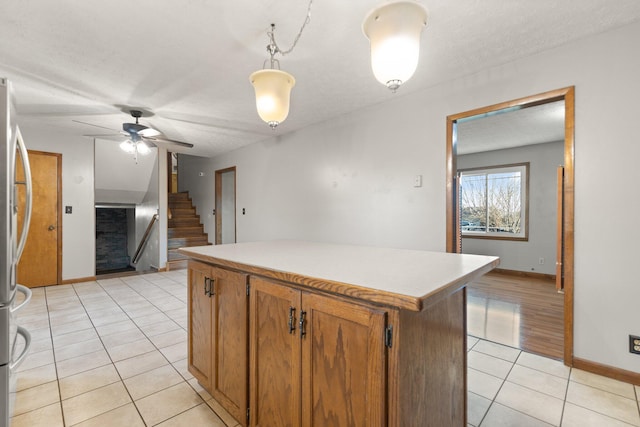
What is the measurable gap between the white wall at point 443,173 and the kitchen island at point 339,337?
1382mm

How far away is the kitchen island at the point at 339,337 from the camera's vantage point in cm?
91

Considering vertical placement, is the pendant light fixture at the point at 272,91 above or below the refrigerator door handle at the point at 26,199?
above

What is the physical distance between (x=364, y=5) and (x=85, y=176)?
16.4ft

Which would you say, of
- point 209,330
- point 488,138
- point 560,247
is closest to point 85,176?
point 209,330

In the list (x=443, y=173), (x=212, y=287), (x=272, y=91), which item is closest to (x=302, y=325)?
(x=212, y=287)

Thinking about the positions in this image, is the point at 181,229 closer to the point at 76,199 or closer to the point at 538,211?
the point at 76,199

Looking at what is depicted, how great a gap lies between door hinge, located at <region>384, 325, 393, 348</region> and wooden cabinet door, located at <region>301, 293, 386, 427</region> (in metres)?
0.01

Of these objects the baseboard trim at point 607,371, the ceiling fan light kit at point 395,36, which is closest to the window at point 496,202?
the baseboard trim at point 607,371

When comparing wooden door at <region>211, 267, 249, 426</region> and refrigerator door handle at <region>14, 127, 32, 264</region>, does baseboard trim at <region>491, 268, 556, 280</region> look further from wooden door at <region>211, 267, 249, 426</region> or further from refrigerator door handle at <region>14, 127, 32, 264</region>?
refrigerator door handle at <region>14, 127, 32, 264</region>

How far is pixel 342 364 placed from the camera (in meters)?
1.01

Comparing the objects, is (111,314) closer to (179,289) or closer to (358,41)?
(179,289)

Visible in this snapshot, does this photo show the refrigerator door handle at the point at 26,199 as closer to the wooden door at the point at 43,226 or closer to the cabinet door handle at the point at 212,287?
the cabinet door handle at the point at 212,287

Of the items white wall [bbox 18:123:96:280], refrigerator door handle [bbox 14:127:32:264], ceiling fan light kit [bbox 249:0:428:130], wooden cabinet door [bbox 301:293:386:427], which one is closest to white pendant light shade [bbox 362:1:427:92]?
ceiling fan light kit [bbox 249:0:428:130]

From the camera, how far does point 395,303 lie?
0.82m
